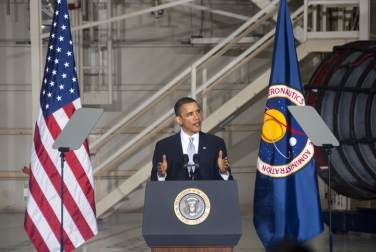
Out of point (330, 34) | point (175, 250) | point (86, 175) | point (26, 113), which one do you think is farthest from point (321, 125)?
point (26, 113)

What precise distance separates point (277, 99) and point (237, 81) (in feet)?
15.9

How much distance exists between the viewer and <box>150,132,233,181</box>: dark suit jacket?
219 inches

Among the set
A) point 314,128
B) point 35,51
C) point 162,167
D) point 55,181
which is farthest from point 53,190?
point 314,128

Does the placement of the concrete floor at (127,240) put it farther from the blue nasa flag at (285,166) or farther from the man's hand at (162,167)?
the man's hand at (162,167)

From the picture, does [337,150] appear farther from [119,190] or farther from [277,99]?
[119,190]

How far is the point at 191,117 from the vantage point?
5.59 m

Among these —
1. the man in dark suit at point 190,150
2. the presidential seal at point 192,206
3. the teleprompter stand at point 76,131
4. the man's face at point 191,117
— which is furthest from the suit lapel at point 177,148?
the presidential seal at point 192,206

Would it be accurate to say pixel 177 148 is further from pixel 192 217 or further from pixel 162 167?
pixel 192 217

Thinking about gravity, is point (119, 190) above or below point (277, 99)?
below

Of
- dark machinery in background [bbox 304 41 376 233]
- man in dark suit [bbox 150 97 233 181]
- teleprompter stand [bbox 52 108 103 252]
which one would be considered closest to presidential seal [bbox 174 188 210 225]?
man in dark suit [bbox 150 97 233 181]

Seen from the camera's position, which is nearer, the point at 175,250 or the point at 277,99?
the point at 175,250

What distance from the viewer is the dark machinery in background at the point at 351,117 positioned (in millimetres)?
8422

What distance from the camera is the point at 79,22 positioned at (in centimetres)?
1146

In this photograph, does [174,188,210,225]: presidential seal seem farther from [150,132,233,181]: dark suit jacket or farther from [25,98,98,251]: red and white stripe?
[25,98,98,251]: red and white stripe
